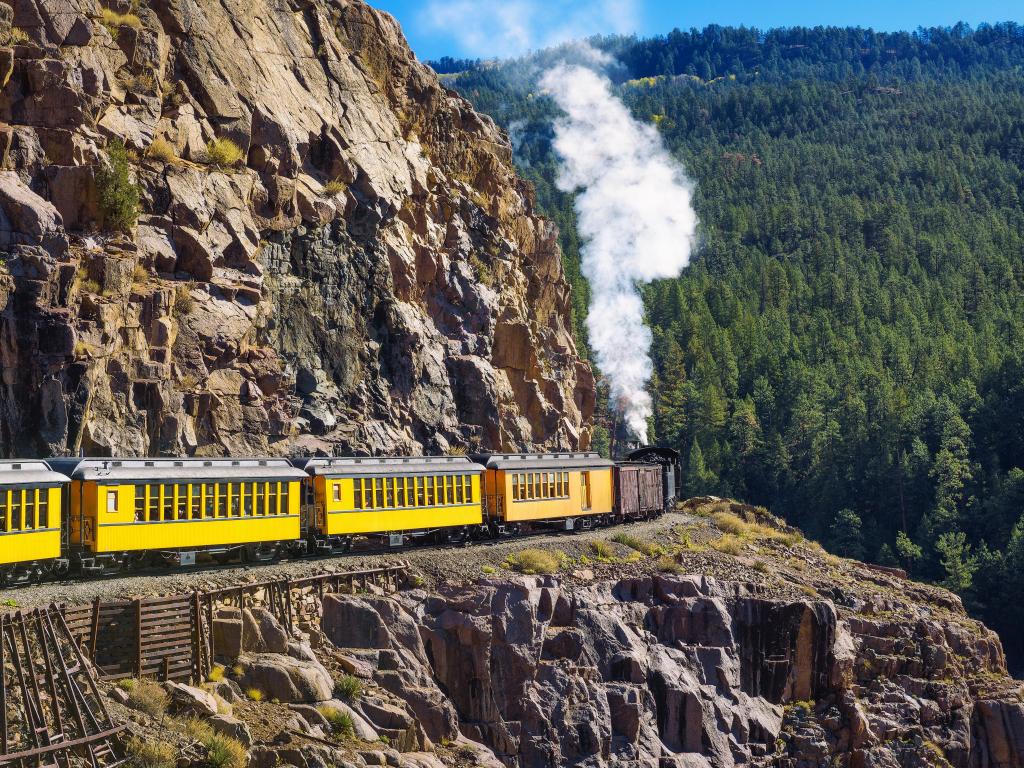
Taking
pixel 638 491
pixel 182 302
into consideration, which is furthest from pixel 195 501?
pixel 638 491

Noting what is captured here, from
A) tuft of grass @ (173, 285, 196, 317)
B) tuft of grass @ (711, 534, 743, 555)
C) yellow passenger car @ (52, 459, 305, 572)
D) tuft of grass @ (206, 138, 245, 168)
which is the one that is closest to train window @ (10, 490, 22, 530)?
yellow passenger car @ (52, 459, 305, 572)

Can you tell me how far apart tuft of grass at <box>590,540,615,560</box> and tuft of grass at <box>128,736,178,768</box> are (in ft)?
69.5

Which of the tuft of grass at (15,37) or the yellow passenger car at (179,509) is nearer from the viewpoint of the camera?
the yellow passenger car at (179,509)

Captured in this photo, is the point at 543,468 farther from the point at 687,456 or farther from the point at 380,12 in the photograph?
the point at 687,456

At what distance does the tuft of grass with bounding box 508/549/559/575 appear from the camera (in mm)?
35000

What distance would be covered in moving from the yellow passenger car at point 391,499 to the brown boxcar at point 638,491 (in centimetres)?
1048

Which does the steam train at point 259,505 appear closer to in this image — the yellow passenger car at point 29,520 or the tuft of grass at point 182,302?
the yellow passenger car at point 29,520

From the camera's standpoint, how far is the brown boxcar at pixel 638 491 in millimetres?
47969

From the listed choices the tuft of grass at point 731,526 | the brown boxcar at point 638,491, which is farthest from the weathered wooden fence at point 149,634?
the tuft of grass at point 731,526

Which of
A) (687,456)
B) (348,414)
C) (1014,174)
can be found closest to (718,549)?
(348,414)

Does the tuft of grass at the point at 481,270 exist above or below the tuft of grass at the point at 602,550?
above

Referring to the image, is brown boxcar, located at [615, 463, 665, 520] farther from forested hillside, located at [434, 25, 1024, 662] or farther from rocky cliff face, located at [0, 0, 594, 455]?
forested hillside, located at [434, 25, 1024, 662]

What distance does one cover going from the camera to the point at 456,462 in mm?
38219

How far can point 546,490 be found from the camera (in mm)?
42031
